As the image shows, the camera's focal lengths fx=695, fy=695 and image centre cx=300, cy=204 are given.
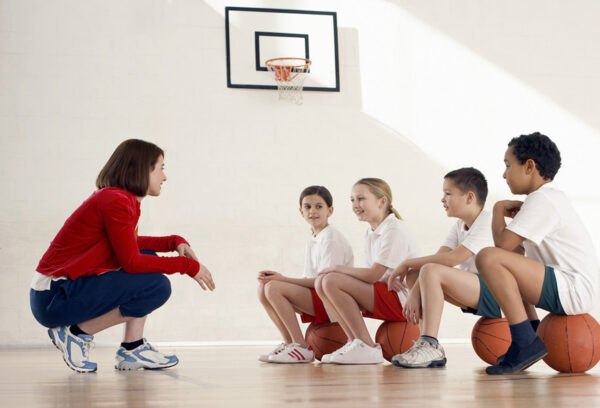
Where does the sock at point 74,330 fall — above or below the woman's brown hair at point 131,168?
below

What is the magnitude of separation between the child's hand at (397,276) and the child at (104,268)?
0.81m

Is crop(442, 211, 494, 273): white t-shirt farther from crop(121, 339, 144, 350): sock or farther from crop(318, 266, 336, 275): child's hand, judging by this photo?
crop(121, 339, 144, 350): sock

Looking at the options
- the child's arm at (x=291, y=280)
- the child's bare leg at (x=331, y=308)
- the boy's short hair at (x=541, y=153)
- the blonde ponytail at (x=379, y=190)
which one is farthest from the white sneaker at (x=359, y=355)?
the boy's short hair at (x=541, y=153)

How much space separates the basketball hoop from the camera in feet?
19.2

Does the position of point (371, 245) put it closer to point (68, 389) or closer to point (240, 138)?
point (68, 389)

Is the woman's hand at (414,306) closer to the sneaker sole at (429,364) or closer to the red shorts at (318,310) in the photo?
the sneaker sole at (429,364)

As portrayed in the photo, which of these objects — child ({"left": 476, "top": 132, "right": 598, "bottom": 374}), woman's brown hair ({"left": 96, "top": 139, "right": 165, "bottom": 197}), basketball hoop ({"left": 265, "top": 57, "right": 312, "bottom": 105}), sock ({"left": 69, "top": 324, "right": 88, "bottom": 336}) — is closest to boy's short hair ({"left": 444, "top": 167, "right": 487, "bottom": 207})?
child ({"left": 476, "top": 132, "right": 598, "bottom": 374})

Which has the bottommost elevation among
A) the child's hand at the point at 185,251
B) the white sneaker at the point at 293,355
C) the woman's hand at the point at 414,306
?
the white sneaker at the point at 293,355

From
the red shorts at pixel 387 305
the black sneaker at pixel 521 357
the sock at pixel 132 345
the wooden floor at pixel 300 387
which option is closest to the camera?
the wooden floor at pixel 300 387

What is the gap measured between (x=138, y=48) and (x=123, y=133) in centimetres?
73

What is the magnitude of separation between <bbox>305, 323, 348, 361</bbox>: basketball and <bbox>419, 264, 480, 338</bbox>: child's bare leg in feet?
2.27

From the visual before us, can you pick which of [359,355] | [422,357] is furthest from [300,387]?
[359,355]

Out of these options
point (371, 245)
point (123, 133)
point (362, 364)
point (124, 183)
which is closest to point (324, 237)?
point (371, 245)

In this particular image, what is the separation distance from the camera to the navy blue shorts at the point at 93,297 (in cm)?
273
